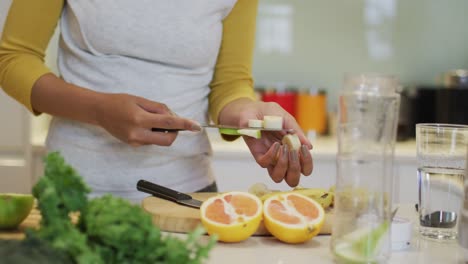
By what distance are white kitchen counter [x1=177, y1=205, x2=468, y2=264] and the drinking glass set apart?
38 mm

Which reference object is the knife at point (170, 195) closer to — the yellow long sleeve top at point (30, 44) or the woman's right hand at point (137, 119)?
the woman's right hand at point (137, 119)

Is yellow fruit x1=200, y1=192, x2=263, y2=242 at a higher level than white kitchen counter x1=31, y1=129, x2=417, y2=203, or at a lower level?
higher

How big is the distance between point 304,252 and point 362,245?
0.12 metres

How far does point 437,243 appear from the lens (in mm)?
1062

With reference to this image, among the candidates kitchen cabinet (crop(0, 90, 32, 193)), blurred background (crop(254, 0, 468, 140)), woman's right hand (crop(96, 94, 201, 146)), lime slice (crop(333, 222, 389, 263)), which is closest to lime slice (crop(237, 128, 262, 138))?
woman's right hand (crop(96, 94, 201, 146))

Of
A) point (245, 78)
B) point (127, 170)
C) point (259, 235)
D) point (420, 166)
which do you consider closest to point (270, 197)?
point (259, 235)

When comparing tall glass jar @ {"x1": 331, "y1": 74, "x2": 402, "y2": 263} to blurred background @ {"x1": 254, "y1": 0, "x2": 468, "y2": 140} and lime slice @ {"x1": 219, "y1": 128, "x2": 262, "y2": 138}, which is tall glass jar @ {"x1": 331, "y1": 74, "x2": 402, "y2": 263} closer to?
lime slice @ {"x1": 219, "y1": 128, "x2": 262, "y2": 138}

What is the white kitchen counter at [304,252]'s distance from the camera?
944 mm

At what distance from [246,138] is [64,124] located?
0.35m

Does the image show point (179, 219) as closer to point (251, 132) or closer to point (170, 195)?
point (170, 195)

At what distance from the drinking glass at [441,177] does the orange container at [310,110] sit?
1.63 metres

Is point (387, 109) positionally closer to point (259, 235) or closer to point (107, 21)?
point (259, 235)

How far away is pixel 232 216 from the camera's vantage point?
3.33ft

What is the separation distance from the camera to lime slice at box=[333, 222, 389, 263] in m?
0.89
